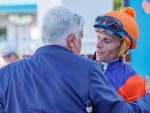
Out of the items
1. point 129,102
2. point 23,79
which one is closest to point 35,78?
point 23,79

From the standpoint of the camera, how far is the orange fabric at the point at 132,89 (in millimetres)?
2932

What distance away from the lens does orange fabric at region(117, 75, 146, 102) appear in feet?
9.62

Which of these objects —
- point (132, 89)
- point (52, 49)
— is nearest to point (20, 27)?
point (132, 89)

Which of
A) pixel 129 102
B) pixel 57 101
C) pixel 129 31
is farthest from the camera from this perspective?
pixel 129 31

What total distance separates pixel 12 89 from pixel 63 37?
1.32 ft

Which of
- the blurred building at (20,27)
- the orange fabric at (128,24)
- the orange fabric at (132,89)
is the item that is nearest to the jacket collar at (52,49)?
the orange fabric at (132,89)

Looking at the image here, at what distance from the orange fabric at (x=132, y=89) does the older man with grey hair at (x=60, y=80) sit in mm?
298

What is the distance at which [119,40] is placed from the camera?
10.3 feet

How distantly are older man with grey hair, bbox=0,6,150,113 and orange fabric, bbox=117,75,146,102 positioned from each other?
298 millimetres

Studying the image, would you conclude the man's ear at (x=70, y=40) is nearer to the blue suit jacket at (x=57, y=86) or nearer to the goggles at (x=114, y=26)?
the blue suit jacket at (x=57, y=86)

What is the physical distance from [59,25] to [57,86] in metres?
0.33

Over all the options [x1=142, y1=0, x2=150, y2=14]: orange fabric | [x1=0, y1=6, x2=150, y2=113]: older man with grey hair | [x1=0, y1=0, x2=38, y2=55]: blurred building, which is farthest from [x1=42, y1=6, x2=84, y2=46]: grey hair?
[x1=0, y1=0, x2=38, y2=55]: blurred building

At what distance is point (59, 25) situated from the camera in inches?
100

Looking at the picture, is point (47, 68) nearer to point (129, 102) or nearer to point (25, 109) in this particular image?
point (25, 109)
